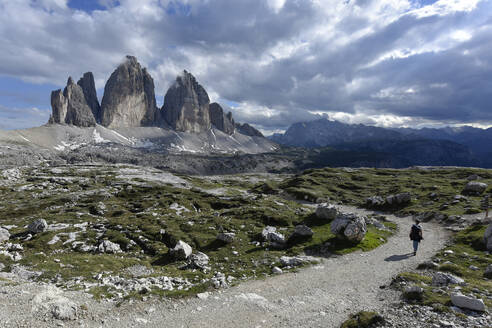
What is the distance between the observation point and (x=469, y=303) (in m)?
14.8

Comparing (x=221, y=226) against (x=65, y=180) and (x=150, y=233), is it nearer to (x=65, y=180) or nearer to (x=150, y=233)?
(x=150, y=233)

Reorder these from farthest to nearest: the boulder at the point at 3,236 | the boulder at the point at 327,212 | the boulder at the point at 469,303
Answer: the boulder at the point at 327,212
the boulder at the point at 3,236
the boulder at the point at 469,303

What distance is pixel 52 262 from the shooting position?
2497 cm

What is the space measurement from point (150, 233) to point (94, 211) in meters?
28.2

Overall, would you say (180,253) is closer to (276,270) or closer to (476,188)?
(276,270)

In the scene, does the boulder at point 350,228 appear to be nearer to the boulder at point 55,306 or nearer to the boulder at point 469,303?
the boulder at point 469,303

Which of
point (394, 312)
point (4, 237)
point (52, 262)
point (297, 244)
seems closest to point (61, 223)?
point (4, 237)

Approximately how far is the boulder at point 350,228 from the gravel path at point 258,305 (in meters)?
7.78

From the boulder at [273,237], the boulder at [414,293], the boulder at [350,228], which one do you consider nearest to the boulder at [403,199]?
the boulder at [350,228]

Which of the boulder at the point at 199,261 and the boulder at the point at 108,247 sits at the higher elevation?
the boulder at the point at 199,261

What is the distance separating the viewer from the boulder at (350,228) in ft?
105

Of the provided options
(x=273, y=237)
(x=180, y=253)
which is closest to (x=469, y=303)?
(x=273, y=237)

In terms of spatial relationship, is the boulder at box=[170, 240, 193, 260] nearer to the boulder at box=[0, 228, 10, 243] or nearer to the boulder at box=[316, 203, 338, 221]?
the boulder at box=[0, 228, 10, 243]

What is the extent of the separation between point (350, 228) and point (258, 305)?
19.0 meters
